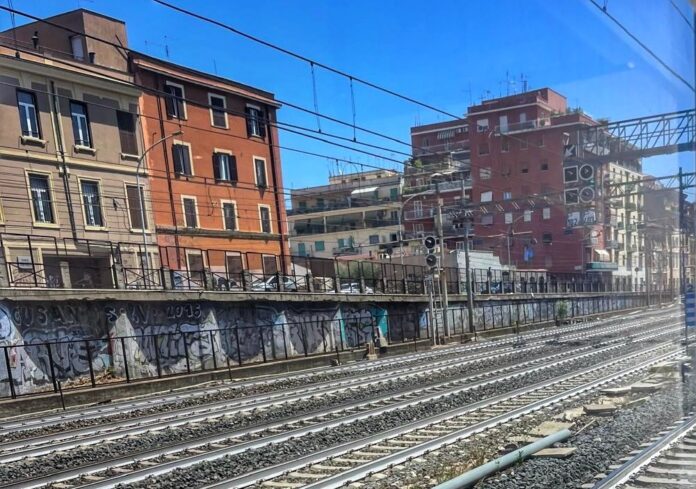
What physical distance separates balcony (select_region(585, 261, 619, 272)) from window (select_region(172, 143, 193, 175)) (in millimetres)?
17242

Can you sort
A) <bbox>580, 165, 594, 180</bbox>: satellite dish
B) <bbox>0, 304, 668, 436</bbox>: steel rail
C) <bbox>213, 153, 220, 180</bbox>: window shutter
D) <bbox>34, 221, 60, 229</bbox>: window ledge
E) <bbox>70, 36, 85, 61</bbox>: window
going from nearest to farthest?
<bbox>0, 304, 668, 436</bbox>: steel rail, <bbox>70, 36, 85, 61</bbox>: window, <bbox>580, 165, 594, 180</bbox>: satellite dish, <bbox>34, 221, 60, 229</bbox>: window ledge, <bbox>213, 153, 220, 180</bbox>: window shutter

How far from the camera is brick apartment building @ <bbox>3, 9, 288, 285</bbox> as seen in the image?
12406mm

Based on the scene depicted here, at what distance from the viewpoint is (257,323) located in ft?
62.8

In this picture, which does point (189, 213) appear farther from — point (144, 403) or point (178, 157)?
point (144, 403)

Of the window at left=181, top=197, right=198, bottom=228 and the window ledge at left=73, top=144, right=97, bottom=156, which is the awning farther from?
the window ledge at left=73, top=144, right=97, bottom=156

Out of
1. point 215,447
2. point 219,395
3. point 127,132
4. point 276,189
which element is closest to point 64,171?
point 127,132

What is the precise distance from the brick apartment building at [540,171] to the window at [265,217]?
1172 cm

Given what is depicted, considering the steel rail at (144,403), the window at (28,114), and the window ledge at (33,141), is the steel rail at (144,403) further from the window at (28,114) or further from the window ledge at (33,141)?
the window at (28,114)

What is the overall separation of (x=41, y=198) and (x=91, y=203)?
5.78 feet

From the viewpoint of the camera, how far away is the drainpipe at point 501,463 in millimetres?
4754

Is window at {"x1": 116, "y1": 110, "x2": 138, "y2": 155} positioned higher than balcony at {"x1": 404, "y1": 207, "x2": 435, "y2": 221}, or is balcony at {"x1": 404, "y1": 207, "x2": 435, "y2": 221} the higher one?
window at {"x1": 116, "y1": 110, "x2": 138, "y2": 155}

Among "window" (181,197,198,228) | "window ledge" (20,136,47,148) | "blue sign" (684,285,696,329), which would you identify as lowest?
"blue sign" (684,285,696,329)

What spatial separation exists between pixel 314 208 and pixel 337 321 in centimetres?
Answer: 3378

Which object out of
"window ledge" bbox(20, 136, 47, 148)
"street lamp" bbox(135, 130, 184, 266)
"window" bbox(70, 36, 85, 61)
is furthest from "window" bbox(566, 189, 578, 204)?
"window ledge" bbox(20, 136, 47, 148)
